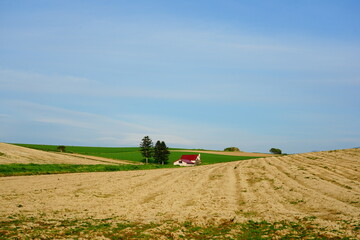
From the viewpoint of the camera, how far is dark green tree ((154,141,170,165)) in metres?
98.3

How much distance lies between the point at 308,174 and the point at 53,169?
29.7 m

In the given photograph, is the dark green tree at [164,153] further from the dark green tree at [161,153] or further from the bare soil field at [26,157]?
the bare soil field at [26,157]

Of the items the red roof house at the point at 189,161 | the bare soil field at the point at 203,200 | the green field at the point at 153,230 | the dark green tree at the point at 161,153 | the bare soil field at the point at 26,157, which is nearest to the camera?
the green field at the point at 153,230

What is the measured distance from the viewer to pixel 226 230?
11.6 metres

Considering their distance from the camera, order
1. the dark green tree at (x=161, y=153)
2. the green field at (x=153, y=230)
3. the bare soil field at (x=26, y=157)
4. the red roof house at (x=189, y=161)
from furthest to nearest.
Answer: the dark green tree at (x=161, y=153) → the red roof house at (x=189, y=161) → the bare soil field at (x=26, y=157) → the green field at (x=153, y=230)

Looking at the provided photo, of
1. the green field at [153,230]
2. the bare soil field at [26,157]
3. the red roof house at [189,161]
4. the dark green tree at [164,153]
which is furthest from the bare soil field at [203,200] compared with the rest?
the dark green tree at [164,153]

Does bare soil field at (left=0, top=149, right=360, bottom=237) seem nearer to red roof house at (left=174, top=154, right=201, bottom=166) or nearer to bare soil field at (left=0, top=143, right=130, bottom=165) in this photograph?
bare soil field at (left=0, top=143, right=130, bottom=165)

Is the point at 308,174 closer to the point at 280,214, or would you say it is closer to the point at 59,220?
the point at 280,214

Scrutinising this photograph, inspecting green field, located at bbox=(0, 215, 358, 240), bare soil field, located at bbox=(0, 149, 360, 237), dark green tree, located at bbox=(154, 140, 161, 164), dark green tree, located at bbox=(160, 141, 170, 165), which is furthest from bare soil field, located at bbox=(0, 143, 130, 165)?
dark green tree, located at bbox=(160, 141, 170, 165)

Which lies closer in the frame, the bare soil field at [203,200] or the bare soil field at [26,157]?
the bare soil field at [203,200]

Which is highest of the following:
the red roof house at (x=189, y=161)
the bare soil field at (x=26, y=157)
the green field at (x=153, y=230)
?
the bare soil field at (x=26, y=157)

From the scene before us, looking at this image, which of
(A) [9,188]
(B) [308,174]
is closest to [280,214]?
(B) [308,174]

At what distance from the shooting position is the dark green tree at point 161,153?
98312mm

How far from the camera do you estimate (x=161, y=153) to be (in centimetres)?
9869
